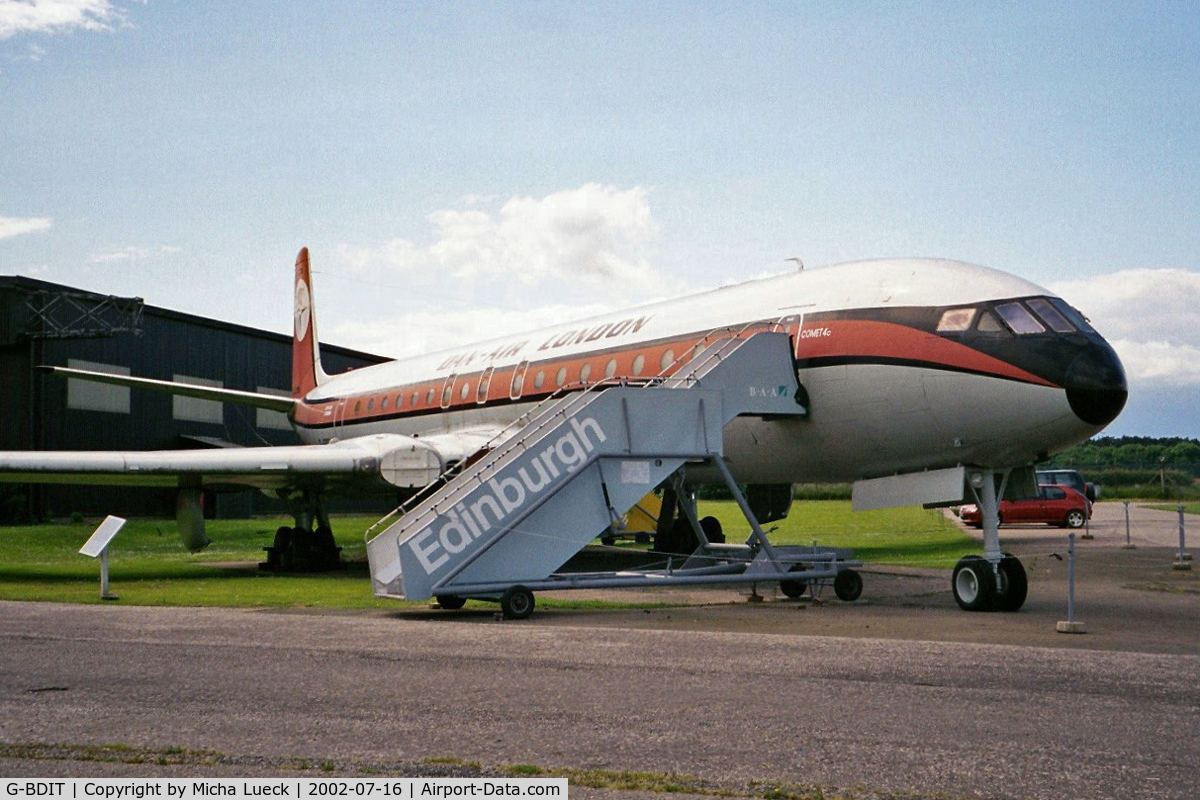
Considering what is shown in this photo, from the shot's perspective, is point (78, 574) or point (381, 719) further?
point (78, 574)

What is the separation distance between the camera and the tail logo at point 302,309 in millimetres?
32969

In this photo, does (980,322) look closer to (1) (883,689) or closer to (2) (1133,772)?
(1) (883,689)

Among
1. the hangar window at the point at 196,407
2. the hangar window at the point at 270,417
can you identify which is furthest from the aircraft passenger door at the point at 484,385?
the hangar window at the point at 270,417

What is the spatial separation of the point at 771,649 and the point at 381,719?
3850 mm

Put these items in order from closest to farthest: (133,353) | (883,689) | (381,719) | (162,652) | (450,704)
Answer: (381,719), (450,704), (883,689), (162,652), (133,353)

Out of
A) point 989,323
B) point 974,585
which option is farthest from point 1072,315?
point 974,585

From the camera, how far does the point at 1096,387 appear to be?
1202cm

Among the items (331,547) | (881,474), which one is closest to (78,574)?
(331,547)

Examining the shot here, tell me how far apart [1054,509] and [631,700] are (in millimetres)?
33761

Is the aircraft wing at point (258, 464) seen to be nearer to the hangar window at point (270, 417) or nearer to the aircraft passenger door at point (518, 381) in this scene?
the aircraft passenger door at point (518, 381)

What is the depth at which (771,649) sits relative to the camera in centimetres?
902

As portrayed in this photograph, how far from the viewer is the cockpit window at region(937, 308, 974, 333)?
12867mm

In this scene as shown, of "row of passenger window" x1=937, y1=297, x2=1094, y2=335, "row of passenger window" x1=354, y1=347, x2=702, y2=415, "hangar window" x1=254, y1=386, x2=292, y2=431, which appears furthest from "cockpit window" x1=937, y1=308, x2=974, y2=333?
"hangar window" x1=254, y1=386, x2=292, y2=431

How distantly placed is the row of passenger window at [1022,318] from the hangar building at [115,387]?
29.3 meters
